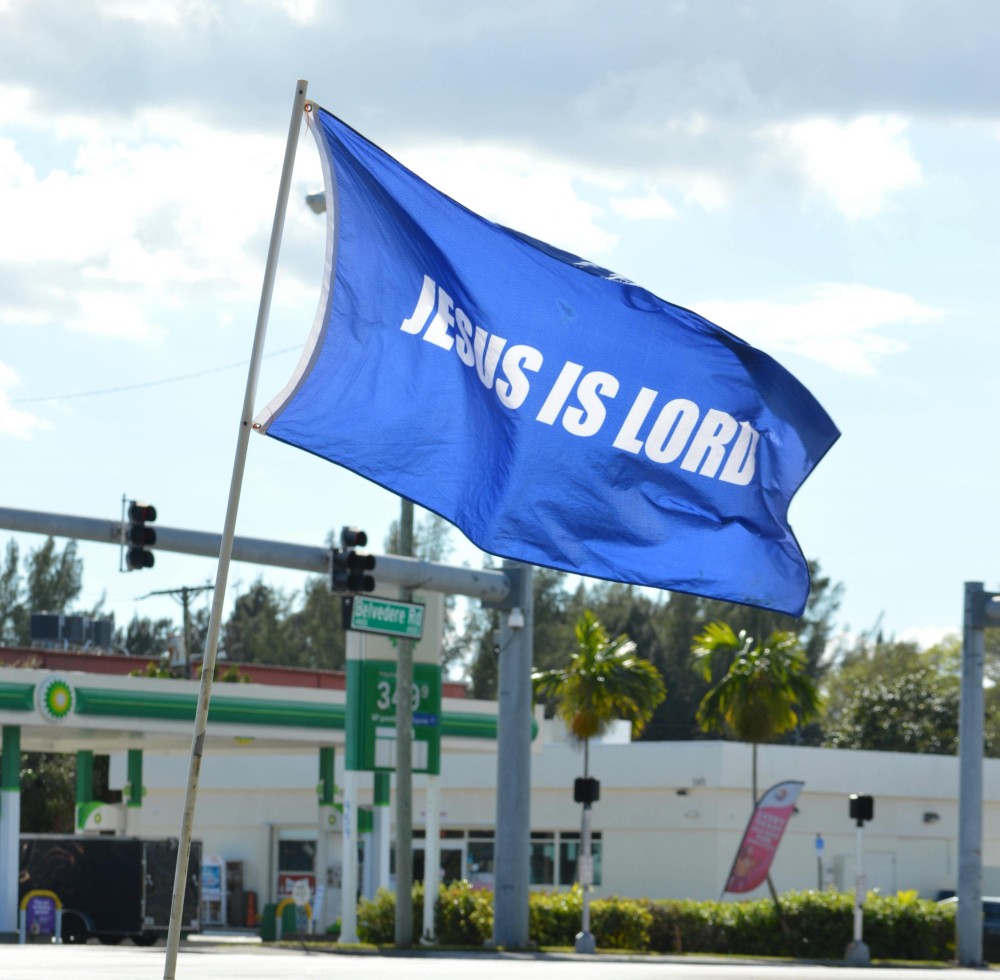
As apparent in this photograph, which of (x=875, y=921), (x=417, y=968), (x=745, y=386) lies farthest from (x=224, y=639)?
(x=745, y=386)

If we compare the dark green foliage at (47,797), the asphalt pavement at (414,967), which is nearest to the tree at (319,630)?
the dark green foliage at (47,797)

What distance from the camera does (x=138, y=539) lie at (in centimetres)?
2278

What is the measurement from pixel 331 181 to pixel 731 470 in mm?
2777

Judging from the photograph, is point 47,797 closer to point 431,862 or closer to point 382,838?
point 382,838

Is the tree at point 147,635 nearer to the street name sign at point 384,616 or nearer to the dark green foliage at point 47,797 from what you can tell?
the dark green foliage at point 47,797

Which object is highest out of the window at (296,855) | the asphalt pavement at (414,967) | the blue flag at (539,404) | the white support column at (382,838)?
the blue flag at (539,404)

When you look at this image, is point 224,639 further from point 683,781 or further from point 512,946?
point 512,946

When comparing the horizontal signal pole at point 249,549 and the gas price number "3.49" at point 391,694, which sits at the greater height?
the horizontal signal pole at point 249,549

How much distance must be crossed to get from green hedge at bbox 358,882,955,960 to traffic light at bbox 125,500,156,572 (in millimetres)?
13360

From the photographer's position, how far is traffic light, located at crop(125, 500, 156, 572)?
22.7 m

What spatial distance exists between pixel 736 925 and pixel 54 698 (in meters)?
14.4

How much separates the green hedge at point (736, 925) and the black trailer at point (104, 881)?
424cm

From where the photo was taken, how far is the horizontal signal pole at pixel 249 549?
22.1 metres

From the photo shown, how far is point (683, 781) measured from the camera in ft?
165
